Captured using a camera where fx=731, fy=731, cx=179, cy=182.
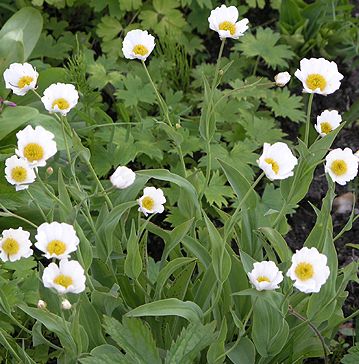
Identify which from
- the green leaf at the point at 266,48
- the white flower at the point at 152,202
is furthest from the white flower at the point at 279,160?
the green leaf at the point at 266,48

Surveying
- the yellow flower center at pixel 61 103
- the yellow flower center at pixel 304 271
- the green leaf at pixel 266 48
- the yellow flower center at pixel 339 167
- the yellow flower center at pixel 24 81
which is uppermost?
the green leaf at pixel 266 48

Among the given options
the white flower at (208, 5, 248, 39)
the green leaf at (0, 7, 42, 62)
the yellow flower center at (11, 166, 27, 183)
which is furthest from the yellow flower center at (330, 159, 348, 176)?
the green leaf at (0, 7, 42, 62)

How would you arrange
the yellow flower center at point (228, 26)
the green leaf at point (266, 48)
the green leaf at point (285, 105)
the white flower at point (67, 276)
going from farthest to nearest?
the green leaf at point (266, 48) < the green leaf at point (285, 105) < the yellow flower center at point (228, 26) < the white flower at point (67, 276)

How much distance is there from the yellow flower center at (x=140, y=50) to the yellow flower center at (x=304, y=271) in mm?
578

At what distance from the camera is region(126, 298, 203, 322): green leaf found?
147cm

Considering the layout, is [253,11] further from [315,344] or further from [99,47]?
[315,344]

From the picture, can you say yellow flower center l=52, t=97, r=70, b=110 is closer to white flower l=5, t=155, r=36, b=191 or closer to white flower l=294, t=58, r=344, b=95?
white flower l=5, t=155, r=36, b=191

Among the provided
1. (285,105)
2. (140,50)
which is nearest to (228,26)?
(140,50)

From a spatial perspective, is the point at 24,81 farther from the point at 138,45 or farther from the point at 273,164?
the point at 273,164

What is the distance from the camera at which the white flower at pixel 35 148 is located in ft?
4.22

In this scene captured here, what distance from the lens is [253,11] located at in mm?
3098

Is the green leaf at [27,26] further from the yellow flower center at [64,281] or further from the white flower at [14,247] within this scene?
the yellow flower center at [64,281]

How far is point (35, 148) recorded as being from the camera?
1293mm

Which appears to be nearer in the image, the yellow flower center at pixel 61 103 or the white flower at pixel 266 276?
the white flower at pixel 266 276
